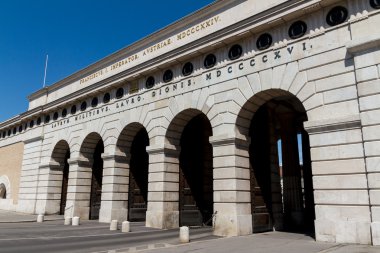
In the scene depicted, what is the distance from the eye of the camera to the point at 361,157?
535 inches

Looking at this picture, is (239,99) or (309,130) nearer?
(309,130)

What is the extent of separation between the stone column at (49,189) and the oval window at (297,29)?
2497 cm

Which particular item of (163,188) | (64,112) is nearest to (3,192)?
(64,112)

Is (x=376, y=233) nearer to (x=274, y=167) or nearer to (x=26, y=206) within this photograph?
(x=274, y=167)

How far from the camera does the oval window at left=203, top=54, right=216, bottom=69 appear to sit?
19.9 meters

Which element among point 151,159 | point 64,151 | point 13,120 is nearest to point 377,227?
point 151,159

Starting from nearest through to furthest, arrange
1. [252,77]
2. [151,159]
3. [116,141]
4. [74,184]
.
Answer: [252,77] < [151,159] < [116,141] < [74,184]

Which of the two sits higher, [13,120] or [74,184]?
[13,120]

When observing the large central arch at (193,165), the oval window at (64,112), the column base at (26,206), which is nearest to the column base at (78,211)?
the column base at (26,206)

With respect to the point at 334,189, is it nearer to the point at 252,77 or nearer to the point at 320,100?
the point at 320,100

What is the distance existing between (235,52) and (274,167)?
24.2 feet

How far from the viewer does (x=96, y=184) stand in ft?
95.7

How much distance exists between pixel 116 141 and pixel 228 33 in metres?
11.9

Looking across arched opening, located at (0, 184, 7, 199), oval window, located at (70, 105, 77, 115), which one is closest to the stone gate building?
oval window, located at (70, 105, 77, 115)
